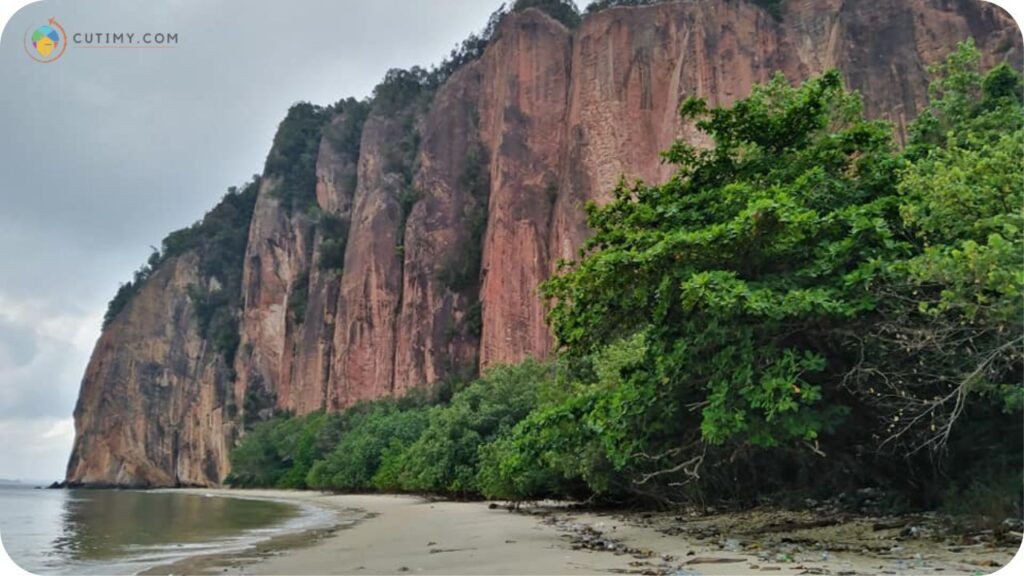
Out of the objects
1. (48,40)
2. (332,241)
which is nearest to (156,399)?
(332,241)

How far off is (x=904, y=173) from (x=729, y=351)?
2.80 meters

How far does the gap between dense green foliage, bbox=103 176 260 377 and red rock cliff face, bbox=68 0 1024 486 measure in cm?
294

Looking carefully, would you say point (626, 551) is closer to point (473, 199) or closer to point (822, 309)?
point (822, 309)

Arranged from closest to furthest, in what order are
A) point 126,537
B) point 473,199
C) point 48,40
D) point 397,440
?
point 48,40 → point 126,537 → point 397,440 → point 473,199

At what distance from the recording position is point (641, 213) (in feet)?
31.7

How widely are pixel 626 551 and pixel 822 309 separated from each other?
3.32 metres

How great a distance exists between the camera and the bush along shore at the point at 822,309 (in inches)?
279

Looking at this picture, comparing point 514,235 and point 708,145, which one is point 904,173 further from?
point 514,235

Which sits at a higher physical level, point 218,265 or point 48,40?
point 218,265

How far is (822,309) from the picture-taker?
7.28 metres

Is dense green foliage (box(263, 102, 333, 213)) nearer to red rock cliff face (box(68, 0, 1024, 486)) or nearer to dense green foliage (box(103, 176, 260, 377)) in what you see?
red rock cliff face (box(68, 0, 1024, 486))

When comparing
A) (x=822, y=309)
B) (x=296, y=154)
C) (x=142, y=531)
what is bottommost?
(x=142, y=531)

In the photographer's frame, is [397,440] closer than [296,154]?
Yes

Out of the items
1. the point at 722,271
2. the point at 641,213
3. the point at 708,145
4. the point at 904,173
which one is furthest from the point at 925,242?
the point at 708,145
